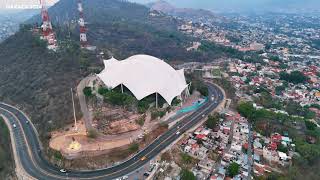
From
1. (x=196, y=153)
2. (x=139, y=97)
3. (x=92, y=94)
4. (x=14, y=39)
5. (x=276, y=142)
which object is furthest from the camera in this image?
(x=14, y=39)

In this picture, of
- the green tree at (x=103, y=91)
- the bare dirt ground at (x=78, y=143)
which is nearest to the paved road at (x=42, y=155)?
the bare dirt ground at (x=78, y=143)

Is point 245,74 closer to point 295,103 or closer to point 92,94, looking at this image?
point 295,103

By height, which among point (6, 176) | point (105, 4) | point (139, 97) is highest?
point (105, 4)

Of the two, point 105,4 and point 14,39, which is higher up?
point 105,4

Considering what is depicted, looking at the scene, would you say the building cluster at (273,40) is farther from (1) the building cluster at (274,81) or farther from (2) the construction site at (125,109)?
(2) the construction site at (125,109)

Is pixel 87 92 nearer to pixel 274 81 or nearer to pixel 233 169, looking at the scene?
pixel 233 169

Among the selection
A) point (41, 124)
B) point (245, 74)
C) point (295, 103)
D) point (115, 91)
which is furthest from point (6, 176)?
point (245, 74)
